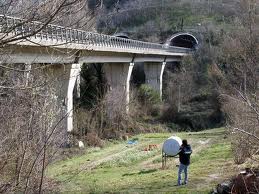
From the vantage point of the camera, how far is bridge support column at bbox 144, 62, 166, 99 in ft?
231

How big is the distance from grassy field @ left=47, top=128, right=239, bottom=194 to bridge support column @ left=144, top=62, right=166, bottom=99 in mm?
32944

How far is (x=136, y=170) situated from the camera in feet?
75.4

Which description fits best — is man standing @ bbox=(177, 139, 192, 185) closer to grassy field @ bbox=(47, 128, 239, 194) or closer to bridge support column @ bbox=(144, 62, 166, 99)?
grassy field @ bbox=(47, 128, 239, 194)

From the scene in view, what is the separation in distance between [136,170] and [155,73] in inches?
1924

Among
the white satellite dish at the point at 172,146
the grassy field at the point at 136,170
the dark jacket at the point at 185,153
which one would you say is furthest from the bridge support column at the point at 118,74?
the dark jacket at the point at 185,153

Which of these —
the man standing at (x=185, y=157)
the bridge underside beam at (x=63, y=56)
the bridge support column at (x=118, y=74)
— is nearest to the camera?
the bridge underside beam at (x=63, y=56)

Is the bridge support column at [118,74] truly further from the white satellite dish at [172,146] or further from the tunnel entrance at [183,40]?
A: the tunnel entrance at [183,40]

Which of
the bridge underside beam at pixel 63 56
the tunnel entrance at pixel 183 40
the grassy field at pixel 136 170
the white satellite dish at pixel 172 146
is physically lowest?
the grassy field at pixel 136 170

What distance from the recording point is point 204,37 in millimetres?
A: 85688

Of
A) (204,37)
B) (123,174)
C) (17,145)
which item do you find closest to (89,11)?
(17,145)

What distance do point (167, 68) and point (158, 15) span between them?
27046mm

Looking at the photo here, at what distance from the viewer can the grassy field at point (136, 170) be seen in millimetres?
16266

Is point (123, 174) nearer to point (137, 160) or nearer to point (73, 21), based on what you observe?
point (137, 160)

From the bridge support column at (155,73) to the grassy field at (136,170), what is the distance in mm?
32944
